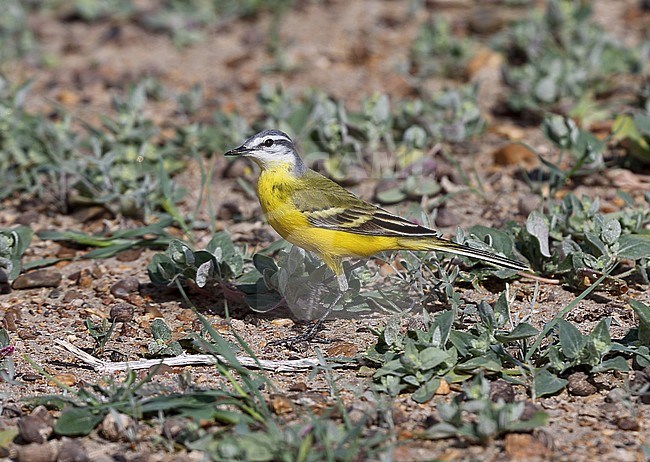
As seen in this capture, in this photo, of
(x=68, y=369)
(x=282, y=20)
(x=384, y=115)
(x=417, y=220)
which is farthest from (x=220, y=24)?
(x=68, y=369)

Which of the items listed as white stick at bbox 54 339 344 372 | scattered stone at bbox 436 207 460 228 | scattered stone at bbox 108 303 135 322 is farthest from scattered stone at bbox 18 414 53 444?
scattered stone at bbox 436 207 460 228

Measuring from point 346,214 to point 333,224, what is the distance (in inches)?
5.2

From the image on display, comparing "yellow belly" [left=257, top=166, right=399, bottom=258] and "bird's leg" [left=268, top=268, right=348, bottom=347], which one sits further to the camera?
"yellow belly" [left=257, top=166, right=399, bottom=258]

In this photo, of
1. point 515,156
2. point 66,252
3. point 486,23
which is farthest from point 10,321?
point 486,23

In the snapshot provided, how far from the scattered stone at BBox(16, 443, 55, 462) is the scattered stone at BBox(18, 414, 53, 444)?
0.22 ft

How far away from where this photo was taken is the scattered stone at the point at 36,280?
537 cm

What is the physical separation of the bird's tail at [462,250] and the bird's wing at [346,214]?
5 cm

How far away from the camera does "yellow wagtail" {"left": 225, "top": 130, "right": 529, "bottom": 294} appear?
4.72 m

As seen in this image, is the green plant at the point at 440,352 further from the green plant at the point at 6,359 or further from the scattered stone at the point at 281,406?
the green plant at the point at 6,359

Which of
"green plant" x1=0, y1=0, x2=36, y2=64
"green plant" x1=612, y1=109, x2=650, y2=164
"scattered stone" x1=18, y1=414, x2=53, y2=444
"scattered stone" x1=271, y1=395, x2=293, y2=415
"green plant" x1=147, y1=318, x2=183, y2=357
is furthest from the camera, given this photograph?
"green plant" x1=0, y1=0, x2=36, y2=64

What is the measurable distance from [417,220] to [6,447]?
8.66 ft

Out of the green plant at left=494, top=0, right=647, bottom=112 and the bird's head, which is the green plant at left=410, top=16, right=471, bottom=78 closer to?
the green plant at left=494, top=0, right=647, bottom=112

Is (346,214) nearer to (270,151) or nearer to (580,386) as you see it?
(270,151)

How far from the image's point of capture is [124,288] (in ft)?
17.4
